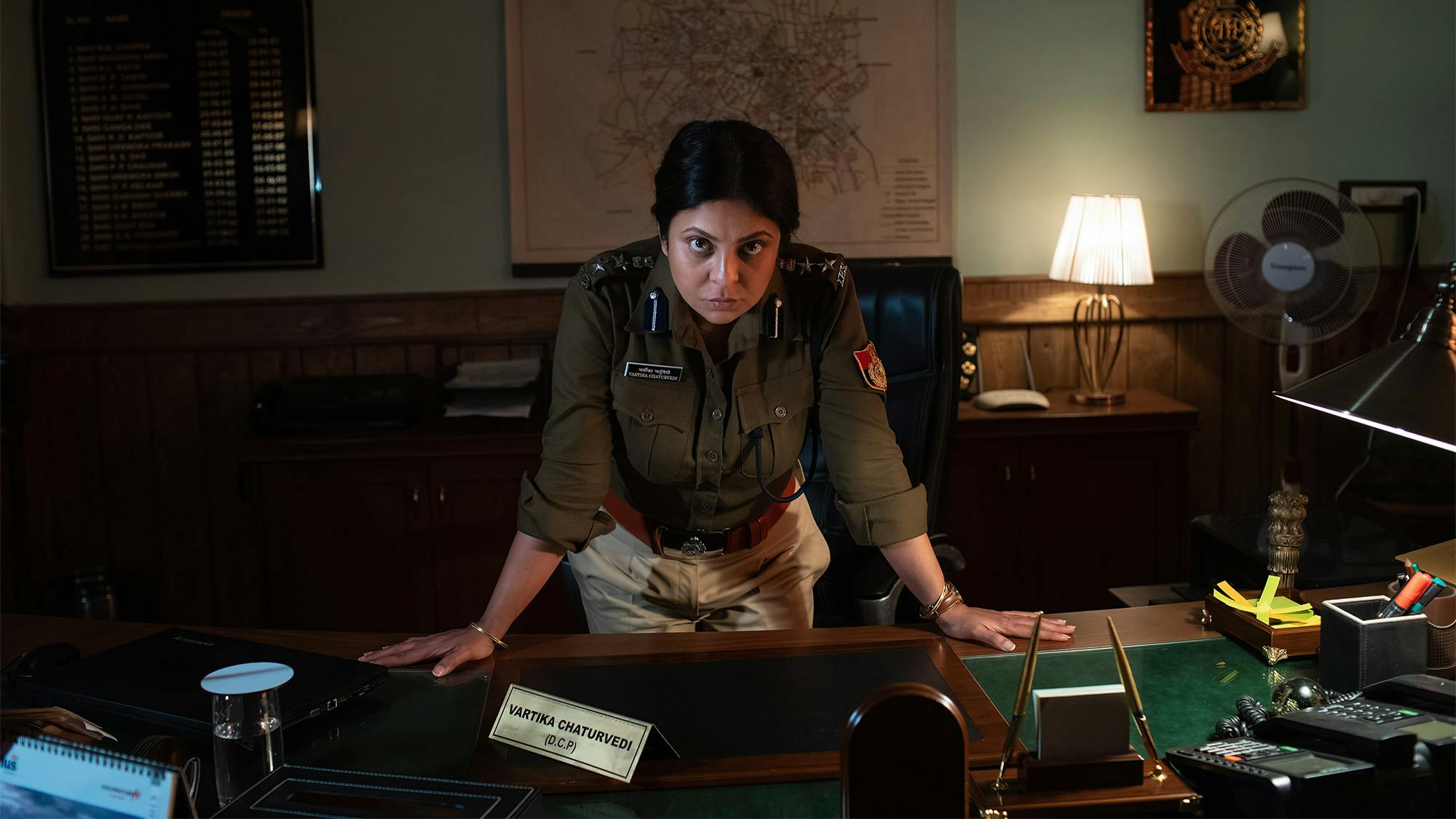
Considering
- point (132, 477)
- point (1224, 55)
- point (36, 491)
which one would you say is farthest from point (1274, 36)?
point (36, 491)

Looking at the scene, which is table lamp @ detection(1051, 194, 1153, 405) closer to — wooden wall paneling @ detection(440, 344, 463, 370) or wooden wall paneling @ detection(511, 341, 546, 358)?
wooden wall paneling @ detection(511, 341, 546, 358)

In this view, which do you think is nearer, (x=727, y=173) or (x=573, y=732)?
(x=573, y=732)

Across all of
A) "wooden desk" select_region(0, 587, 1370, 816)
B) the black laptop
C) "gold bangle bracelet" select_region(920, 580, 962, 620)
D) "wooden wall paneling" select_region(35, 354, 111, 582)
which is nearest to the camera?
the black laptop

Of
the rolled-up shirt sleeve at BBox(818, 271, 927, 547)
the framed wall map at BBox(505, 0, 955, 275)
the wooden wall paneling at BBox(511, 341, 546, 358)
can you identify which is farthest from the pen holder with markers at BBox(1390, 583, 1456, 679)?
the wooden wall paneling at BBox(511, 341, 546, 358)

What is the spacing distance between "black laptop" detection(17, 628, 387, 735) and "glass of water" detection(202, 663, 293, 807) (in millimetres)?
95

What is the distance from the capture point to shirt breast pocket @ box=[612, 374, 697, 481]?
173cm

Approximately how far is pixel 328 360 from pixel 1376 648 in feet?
9.42

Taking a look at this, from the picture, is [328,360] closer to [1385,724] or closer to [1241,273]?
[1241,273]

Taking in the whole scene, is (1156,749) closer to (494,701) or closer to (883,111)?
(494,701)

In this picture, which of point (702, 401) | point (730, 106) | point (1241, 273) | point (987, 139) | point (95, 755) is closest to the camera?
point (95, 755)

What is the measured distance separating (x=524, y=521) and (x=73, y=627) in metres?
0.67

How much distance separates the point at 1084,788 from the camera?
→ 111cm

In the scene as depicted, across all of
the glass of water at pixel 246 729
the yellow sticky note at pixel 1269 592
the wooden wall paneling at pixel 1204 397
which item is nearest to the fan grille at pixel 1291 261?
the wooden wall paneling at pixel 1204 397

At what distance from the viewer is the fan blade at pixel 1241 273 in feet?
10.4
